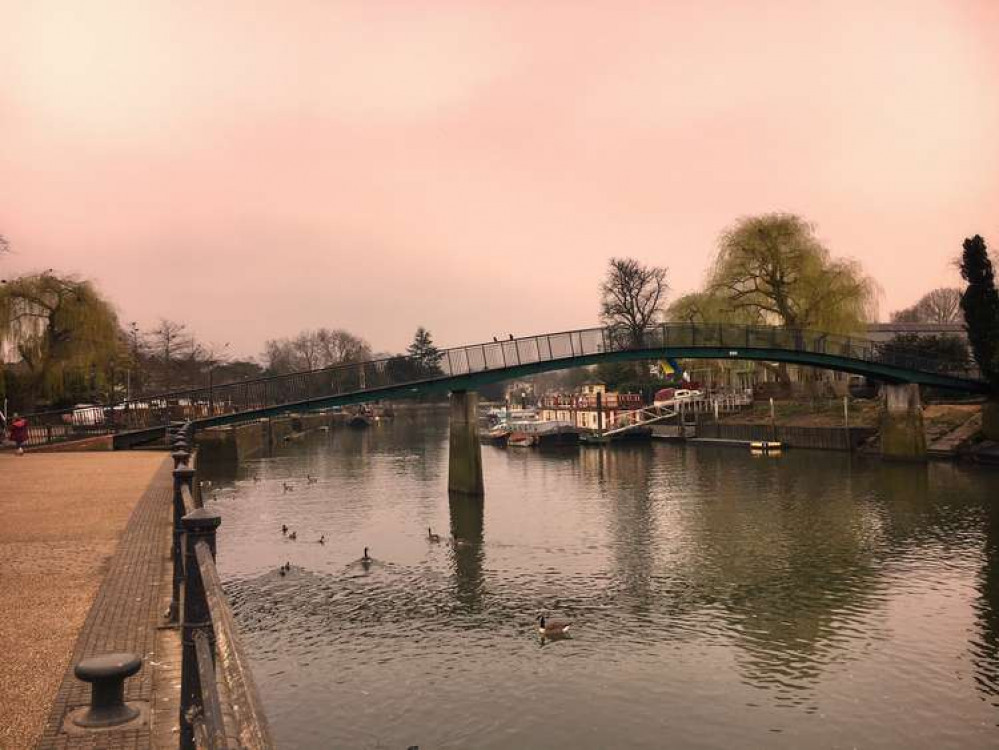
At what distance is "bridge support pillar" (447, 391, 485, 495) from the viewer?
41000 millimetres

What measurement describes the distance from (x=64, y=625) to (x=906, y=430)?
52139 mm

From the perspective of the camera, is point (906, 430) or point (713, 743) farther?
point (906, 430)

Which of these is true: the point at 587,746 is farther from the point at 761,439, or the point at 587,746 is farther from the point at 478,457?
the point at 761,439

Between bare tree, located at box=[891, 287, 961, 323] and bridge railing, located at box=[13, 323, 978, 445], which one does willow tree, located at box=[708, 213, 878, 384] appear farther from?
bare tree, located at box=[891, 287, 961, 323]

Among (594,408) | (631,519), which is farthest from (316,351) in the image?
(631,519)

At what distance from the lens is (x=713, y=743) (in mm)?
13688

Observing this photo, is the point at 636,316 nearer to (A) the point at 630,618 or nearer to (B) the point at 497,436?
(B) the point at 497,436

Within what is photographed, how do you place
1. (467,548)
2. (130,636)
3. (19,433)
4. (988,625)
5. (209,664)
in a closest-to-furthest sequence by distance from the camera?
(209,664) → (130,636) → (988,625) → (467,548) → (19,433)

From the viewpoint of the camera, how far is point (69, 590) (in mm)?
11852

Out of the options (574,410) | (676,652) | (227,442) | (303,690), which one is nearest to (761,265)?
(574,410)

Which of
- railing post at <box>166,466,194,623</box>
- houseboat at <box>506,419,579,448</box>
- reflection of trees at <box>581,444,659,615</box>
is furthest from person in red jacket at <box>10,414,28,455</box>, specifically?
houseboat at <box>506,419,579,448</box>

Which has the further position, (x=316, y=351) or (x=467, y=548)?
(x=316, y=351)

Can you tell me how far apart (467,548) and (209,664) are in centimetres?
2554

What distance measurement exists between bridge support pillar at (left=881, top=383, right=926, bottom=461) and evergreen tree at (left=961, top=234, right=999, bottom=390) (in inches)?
189
